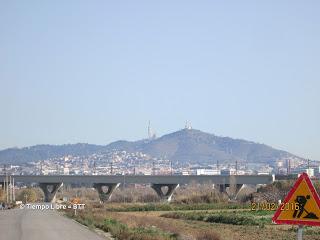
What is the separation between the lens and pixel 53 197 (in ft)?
483

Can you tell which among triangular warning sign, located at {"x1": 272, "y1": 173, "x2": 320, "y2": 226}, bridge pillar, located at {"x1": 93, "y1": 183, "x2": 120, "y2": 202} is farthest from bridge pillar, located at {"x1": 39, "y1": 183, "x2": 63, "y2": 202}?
triangular warning sign, located at {"x1": 272, "y1": 173, "x2": 320, "y2": 226}

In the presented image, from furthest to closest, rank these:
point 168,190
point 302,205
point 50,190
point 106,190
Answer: point 50,190 → point 106,190 → point 168,190 → point 302,205

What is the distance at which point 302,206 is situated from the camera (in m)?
10.6

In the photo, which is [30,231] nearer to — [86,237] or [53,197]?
[86,237]

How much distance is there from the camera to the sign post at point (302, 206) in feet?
34.2

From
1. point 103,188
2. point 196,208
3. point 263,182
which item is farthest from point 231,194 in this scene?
point 103,188

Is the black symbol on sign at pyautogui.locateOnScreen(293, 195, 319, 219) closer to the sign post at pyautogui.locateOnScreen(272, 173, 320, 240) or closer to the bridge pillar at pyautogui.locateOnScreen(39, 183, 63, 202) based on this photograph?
the sign post at pyautogui.locateOnScreen(272, 173, 320, 240)

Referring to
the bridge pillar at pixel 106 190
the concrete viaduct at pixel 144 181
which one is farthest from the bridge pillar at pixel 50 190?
the bridge pillar at pixel 106 190

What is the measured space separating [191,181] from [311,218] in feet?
397

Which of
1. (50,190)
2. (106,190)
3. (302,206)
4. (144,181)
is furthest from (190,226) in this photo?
(50,190)

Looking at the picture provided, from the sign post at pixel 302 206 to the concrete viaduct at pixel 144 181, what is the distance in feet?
344

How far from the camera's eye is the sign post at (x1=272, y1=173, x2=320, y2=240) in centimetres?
1043

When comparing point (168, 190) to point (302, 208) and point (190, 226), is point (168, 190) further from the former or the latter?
point (302, 208)

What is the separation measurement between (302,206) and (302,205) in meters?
0.02
